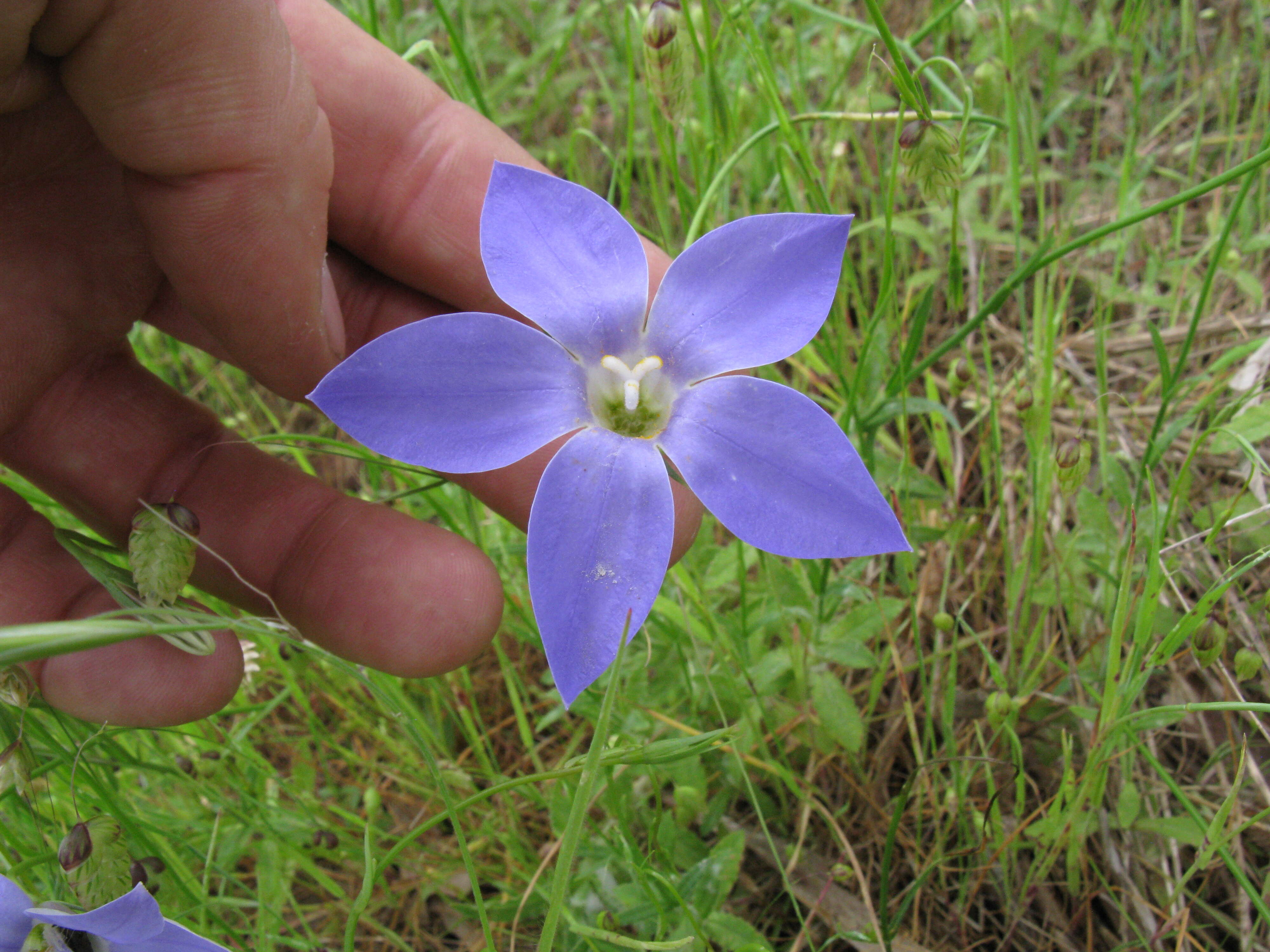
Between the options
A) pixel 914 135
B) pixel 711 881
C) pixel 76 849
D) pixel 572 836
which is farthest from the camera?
pixel 711 881

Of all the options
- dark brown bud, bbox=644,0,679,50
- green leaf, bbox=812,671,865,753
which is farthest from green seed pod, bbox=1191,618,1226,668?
dark brown bud, bbox=644,0,679,50

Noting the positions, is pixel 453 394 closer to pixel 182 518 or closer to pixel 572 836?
pixel 182 518

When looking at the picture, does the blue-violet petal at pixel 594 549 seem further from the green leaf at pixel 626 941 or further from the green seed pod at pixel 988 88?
the green seed pod at pixel 988 88

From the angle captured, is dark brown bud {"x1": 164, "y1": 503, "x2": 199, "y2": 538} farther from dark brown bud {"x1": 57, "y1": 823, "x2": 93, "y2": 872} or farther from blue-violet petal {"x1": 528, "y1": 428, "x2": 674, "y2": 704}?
blue-violet petal {"x1": 528, "y1": 428, "x2": 674, "y2": 704}

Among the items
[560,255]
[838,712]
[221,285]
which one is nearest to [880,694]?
[838,712]

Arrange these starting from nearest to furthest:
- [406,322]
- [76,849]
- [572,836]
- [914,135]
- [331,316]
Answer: [572,836] < [76,849] < [914,135] < [331,316] < [406,322]

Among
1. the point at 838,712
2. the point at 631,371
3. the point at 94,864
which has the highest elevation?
the point at 631,371

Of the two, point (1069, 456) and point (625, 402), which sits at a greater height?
point (625, 402)
